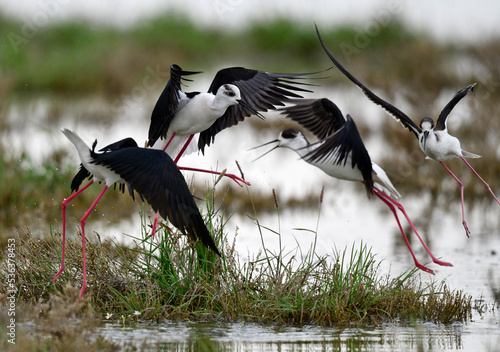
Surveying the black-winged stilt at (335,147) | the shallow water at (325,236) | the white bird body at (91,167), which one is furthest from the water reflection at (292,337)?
the white bird body at (91,167)

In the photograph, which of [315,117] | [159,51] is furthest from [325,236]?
[159,51]

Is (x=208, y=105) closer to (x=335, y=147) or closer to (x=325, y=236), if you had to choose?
(x=335, y=147)

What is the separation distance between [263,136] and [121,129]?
81.9 inches

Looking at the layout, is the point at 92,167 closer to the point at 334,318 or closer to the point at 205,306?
the point at 205,306

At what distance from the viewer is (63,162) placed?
8.91 meters

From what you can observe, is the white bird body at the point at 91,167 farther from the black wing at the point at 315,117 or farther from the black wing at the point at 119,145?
the black wing at the point at 315,117

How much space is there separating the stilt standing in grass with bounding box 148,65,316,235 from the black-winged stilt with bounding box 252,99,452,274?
34 centimetres

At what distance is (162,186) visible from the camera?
5.14 meters

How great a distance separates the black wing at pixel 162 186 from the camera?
16.7 ft

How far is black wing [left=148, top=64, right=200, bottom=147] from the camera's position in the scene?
579cm

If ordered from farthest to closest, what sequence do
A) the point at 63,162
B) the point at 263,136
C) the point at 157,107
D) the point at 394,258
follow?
the point at 263,136 → the point at 63,162 → the point at 394,258 → the point at 157,107

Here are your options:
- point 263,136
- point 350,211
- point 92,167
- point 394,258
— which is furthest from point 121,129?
point 92,167

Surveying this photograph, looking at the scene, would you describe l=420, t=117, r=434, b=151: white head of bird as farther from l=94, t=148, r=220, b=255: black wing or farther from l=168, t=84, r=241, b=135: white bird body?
l=94, t=148, r=220, b=255: black wing

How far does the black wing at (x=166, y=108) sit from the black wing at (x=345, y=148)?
3.15 feet
